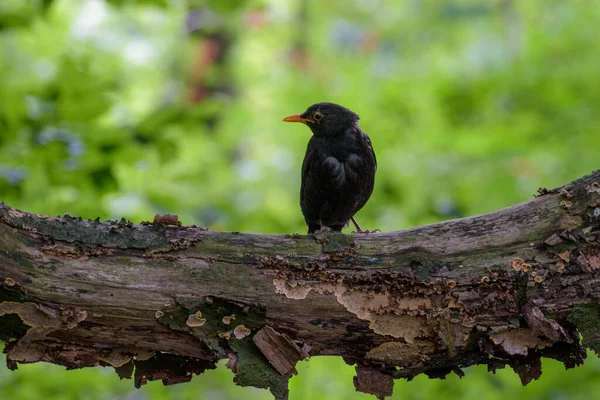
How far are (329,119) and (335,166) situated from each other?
0.47 m

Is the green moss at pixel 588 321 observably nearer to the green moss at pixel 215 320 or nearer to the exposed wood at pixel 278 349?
the exposed wood at pixel 278 349

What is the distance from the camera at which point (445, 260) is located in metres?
2.87

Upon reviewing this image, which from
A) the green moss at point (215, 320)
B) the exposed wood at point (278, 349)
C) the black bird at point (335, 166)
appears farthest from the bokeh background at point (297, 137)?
the exposed wood at point (278, 349)

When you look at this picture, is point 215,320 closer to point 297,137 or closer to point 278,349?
point 278,349

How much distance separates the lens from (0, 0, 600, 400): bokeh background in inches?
179

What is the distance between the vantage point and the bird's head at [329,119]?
5.61 metres

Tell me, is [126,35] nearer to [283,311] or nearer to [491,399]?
[491,399]

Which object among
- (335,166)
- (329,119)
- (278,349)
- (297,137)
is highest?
(297,137)

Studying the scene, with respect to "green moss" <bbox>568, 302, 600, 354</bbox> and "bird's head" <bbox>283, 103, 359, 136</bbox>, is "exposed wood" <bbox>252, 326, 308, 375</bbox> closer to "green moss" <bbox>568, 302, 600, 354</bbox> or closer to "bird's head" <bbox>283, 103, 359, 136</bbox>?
"green moss" <bbox>568, 302, 600, 354</bbox>

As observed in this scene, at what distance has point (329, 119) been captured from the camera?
5.62 meters

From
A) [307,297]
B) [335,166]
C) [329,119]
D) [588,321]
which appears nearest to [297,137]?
[329,119]

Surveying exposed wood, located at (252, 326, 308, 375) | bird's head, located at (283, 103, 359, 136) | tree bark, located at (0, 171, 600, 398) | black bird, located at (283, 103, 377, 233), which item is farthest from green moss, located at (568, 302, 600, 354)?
bird's head, located at (283, 103, 359, 136)

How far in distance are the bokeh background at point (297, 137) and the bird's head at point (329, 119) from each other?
2.72 feet

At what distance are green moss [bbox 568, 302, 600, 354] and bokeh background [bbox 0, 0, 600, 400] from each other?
292 centimetres
